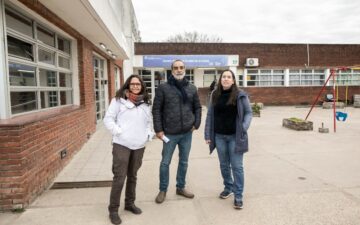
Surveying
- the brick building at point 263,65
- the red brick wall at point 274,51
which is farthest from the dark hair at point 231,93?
the red brick wall at point 274,51

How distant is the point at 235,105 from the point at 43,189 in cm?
300

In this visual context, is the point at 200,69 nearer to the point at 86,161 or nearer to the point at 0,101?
the point at 86,161

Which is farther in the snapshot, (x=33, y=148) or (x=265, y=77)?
(x=265, y=77)

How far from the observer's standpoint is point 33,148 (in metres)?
3.75

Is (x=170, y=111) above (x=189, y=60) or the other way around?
the other way around

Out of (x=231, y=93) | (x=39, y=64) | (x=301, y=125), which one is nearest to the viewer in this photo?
(x=231, y=93)

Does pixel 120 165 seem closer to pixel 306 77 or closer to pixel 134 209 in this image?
pixel 134 209

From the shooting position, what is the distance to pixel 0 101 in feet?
11.6

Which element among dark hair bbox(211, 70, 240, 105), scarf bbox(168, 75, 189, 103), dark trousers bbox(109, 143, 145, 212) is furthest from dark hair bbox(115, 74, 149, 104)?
dark hair bbox(211, 70, 240, 105)

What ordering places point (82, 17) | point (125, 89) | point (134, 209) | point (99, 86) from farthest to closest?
point (99, 86) → point (82, 17) → point (134, 209) → point (125, 89)

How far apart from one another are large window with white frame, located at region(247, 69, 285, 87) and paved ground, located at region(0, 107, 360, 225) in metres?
14.5

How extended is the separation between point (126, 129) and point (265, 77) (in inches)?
759

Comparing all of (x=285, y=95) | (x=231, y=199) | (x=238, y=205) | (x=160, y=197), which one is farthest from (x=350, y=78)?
(x=160, y=197)

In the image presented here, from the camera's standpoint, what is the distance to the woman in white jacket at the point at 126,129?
3.13m
